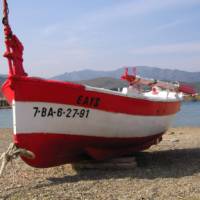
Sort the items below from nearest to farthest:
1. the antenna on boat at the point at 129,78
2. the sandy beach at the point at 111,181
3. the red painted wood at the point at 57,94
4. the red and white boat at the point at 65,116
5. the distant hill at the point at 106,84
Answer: the sandy beach at the point at 111,181, the red painted wood at the point at 57,94, the red and white boat at the point at 65,116, the antenna on boat at the point at 129,78, the distant hill at the point at 106,84

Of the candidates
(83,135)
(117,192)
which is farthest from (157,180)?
(83,135)

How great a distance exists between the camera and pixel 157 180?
9.21 m

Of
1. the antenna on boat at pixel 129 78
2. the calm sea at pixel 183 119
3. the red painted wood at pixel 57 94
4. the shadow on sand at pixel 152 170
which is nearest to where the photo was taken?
the red painted wood at pixel 57 94

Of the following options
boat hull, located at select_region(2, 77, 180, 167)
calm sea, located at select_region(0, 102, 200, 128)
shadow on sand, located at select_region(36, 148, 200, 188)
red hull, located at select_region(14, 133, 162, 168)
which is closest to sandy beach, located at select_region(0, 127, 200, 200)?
shadow on sand, located at select_region(36, 148, 200, 188)

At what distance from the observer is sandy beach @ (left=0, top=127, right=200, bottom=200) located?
322 inches

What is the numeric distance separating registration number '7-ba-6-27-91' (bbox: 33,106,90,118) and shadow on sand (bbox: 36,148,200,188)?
52.2 inches

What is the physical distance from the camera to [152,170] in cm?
1041

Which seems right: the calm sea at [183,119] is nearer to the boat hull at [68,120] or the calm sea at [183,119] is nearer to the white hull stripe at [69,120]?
the boat hull at [68,120]

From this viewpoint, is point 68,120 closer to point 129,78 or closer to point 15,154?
point 15,154

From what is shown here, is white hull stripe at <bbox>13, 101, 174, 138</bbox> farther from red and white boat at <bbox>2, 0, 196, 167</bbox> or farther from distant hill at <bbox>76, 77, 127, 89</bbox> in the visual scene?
distant hill at <bbox>76, 77, 127, 89</bbox>

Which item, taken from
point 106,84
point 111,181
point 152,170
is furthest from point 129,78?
point 106,84

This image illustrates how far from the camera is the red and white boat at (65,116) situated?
9203 millimetres

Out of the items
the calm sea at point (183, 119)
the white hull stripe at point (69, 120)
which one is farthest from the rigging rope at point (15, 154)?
the calm sea at point (183, 119)

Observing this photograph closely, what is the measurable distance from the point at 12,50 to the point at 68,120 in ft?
6.00
